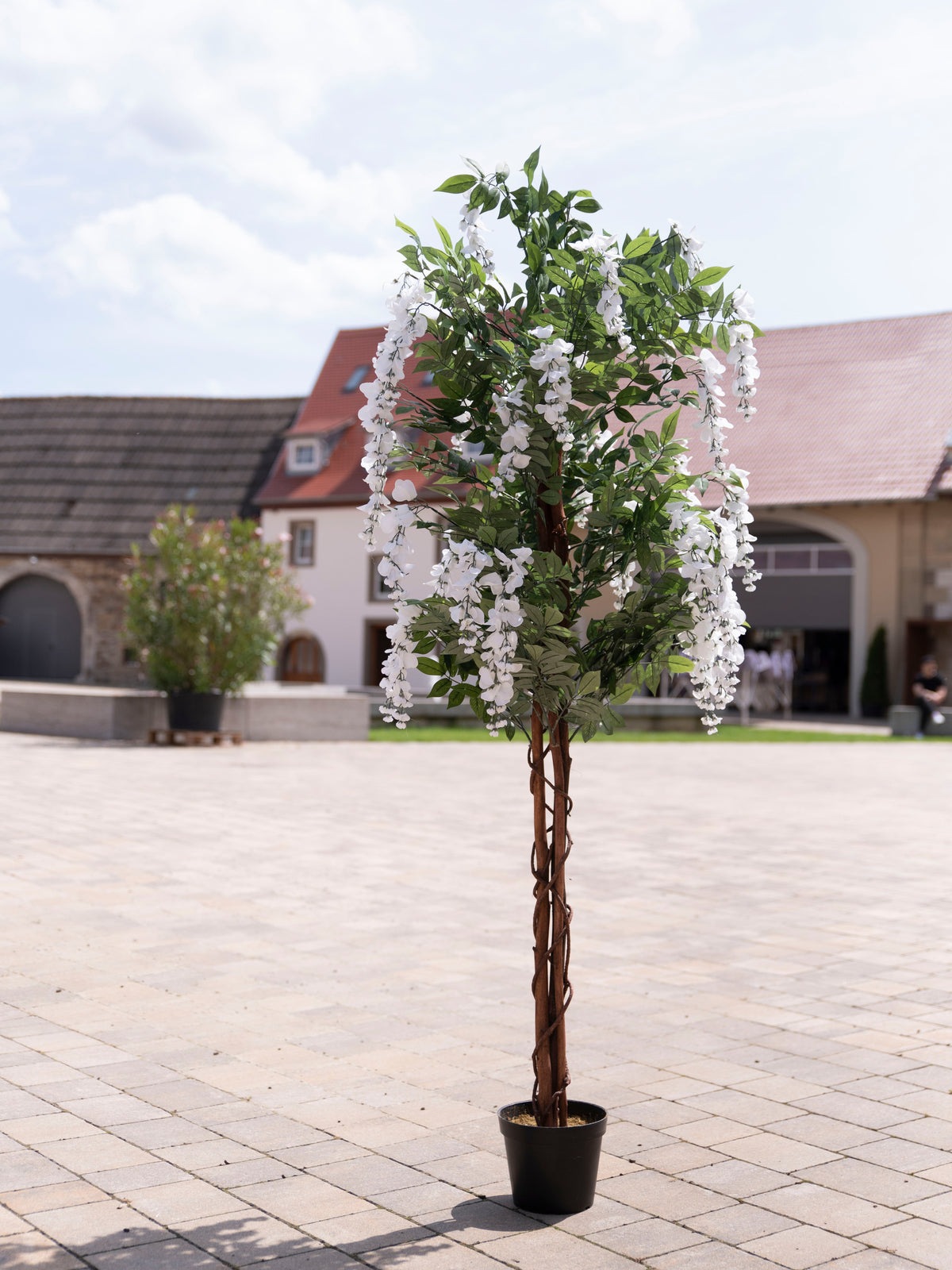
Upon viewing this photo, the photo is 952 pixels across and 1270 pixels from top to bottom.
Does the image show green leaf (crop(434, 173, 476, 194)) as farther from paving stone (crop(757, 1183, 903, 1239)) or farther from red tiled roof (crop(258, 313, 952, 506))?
red tiled roof (crop(258, 313, 952, 506))

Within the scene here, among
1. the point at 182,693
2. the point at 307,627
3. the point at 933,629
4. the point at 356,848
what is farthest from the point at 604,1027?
the point at 307,627

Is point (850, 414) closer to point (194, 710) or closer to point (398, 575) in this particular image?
point (194, 710)

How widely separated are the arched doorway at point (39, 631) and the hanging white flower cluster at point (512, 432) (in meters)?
41.6

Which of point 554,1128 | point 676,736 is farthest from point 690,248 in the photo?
point 676,736

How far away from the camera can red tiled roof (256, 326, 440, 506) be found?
141 ft

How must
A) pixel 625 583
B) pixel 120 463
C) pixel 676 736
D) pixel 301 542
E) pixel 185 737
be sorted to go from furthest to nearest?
pixel 120 463
pixel 301 542
pixel 676 736
pixel 185 737
pixel 625 583

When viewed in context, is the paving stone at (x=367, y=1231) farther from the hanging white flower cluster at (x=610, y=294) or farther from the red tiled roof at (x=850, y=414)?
the red tiled roof at (x=850, y=414)

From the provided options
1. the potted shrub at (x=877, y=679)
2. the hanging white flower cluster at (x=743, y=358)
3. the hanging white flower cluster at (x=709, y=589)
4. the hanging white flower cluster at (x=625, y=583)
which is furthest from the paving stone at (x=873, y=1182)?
the potted shrub at (x=877, y=679)

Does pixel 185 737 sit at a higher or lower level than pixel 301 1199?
higher

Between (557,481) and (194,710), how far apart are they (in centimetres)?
1687

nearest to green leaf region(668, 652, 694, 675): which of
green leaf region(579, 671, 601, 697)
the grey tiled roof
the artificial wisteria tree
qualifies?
Answer: the artificial wisteria tree

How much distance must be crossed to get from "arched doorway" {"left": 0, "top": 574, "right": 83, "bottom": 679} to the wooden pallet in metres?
24.5

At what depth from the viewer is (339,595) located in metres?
43.0

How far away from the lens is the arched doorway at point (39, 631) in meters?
43.8
